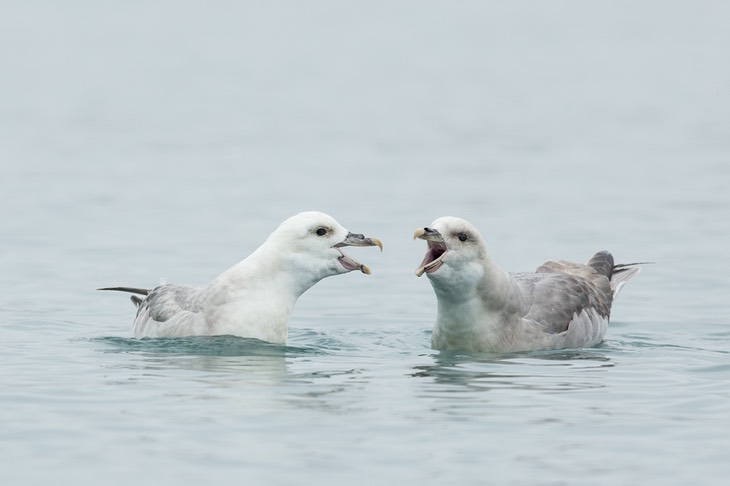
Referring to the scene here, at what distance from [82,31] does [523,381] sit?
62.1 m

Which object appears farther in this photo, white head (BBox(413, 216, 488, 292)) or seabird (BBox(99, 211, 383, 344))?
seabird (BBox(99, 211, 383, 344))

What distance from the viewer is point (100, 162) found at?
32.8 meters

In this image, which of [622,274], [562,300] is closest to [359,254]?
[622,274]

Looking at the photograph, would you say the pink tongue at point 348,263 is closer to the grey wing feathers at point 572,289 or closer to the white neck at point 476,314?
the white neck at point 476,314

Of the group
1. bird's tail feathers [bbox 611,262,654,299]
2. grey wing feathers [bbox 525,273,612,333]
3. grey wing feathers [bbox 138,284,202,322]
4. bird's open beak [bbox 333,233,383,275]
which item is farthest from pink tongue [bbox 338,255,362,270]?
bird's tail feathers [bbox 611,262,654,299]

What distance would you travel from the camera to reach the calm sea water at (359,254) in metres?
11.9

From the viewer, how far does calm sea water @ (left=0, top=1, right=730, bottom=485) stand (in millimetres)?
11938

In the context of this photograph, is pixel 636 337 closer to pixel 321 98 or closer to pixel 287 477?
pixel 287 477

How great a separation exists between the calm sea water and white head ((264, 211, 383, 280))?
0.83 meters

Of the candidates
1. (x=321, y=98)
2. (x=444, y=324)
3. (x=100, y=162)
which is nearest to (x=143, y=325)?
(x=444, y=324)

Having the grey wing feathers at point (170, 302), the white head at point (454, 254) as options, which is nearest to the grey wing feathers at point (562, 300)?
the white head at point (454, 254)

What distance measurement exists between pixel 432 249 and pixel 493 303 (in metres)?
0.86

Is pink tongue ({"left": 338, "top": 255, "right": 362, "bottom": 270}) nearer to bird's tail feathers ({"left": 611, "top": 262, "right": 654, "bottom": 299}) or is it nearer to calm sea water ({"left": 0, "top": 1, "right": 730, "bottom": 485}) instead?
calm sea water ({"left": 0, "top": 1, "right": 730, "bottom": 485})

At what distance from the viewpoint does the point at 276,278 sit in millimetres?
15430
